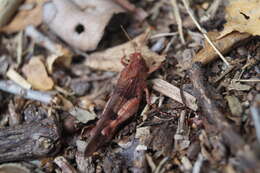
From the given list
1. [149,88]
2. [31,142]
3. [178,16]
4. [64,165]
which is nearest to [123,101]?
[149,88]

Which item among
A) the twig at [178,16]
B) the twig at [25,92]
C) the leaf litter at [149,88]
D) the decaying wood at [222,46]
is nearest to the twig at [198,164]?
the leaf litter at [149,88]

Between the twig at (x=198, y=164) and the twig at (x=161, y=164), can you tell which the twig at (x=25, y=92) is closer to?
the twig at (x=161, y=164)

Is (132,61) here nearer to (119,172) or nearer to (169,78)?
(169,78)

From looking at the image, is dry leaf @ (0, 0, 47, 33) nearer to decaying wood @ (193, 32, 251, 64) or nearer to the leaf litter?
the leaf litter

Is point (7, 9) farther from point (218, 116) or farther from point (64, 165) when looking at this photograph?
point (218, 116)

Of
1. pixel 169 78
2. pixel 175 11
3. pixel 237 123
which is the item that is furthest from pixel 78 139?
pixel 175 11

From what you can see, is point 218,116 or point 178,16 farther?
point 178,16

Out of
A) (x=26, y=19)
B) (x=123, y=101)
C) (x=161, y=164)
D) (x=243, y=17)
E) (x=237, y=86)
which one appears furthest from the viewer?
(x=26, y=19)
